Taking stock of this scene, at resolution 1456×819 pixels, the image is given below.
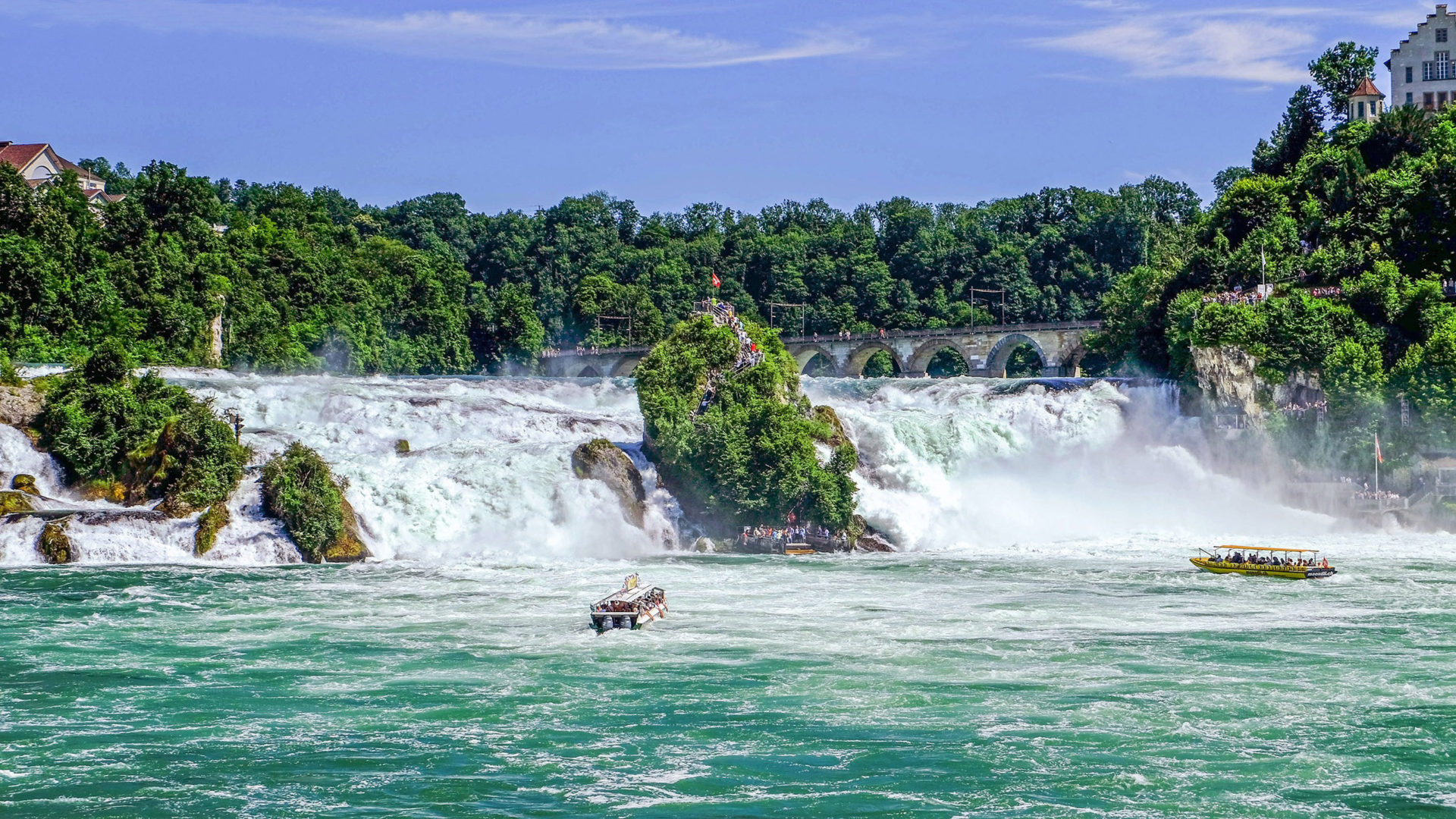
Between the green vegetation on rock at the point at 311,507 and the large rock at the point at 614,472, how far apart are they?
7.52 meters

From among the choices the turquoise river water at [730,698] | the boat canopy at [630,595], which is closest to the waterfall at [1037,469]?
the turquoise river water at [730,698]

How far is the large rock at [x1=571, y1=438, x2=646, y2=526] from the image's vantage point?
170 feet

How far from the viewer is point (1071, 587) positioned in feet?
137

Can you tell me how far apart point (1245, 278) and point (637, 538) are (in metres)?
38.3

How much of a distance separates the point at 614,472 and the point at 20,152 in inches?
2656

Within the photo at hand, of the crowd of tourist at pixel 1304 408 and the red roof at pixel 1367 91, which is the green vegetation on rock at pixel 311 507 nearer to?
the crowd of tourist at pixel 1304 408

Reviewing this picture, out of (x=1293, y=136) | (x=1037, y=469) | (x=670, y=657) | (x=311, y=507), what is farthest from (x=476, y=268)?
(x=670, y=657)

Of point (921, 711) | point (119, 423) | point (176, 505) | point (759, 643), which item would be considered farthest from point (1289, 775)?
point (119, 423)

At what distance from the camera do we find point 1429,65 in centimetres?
9200

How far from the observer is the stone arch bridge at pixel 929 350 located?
312ft

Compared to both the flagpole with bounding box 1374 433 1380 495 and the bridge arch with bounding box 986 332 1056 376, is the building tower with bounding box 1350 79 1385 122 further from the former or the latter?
the flagpole with bounding box 1374 433 1380 495

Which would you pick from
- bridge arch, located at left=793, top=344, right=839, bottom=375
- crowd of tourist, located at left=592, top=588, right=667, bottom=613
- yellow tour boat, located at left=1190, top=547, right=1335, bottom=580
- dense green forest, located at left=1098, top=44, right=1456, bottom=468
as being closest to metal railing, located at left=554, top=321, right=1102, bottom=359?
bridge arch, located at left=793, top=344, right=839, bottom=375

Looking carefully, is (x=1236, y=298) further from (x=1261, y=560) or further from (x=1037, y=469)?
(x=1261, y=560)

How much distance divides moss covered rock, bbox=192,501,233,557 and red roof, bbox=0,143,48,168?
62.8 m
